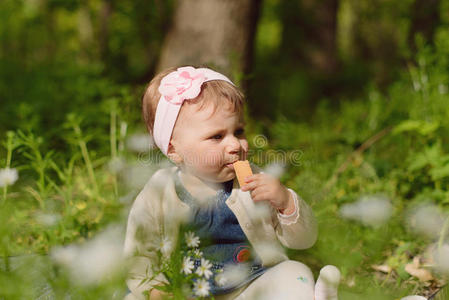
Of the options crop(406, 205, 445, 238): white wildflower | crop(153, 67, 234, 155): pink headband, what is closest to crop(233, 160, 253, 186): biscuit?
crop(153, 67, 234, 155): pink headband

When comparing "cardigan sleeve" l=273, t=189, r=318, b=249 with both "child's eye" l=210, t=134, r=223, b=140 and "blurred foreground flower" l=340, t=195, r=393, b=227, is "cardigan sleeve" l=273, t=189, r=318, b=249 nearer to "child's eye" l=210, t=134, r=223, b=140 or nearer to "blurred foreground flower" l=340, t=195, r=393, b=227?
"child's eye" l=210, t=134, r=223, b=140

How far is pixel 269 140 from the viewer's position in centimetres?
378

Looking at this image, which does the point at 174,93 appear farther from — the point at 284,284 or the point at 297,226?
the point at 284,284

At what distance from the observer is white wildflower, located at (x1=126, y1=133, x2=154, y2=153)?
8.36ft

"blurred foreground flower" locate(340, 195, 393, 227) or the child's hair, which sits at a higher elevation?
the child's hair

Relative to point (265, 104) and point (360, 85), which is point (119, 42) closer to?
point (265, 104)

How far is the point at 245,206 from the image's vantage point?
1.78 metres

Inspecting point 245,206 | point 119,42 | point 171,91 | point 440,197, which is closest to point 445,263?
point 440,197

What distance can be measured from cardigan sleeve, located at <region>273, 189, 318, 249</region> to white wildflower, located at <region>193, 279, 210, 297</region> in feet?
1.13

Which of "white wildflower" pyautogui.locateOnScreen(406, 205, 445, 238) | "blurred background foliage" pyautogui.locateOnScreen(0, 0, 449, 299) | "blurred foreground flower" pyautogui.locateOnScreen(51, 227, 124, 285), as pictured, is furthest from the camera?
"white wildflower" pyautogui.locateOnScreen(406, 205, 445, 238)

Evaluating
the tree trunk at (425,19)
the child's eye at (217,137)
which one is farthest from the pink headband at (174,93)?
the tree trunk at (425,19)

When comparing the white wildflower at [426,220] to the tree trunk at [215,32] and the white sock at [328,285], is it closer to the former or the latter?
the white sock at [328,285]

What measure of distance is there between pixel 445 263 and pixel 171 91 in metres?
1.22

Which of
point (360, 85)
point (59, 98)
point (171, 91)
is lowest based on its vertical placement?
point (360, 85)
